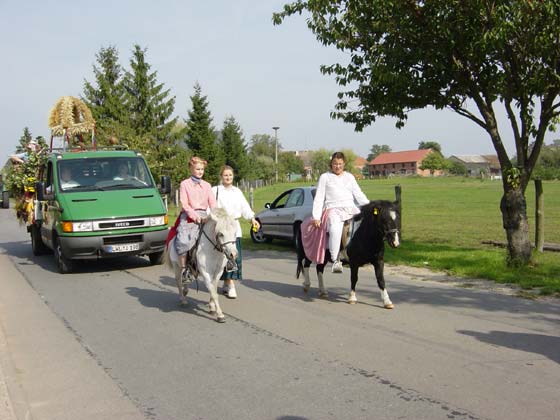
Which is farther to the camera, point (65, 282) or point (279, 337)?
point (65, 282)

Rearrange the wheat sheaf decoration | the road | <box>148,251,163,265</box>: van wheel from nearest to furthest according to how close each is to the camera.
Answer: the road → <box>148,251,163,265</box>: van wheel → the wheat sheaf decoration

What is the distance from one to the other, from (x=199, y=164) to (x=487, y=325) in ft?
14.8

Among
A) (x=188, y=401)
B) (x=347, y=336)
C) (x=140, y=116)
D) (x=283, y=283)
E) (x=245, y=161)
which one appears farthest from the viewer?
(x=245, y=161)

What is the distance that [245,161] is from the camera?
60625mm

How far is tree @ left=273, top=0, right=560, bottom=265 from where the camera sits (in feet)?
32.6

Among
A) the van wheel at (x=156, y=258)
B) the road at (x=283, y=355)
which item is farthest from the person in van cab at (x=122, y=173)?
the road at (x=283, y=355)

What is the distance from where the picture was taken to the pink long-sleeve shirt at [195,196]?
8335mm

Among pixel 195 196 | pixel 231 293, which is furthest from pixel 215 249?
pixel 231 293

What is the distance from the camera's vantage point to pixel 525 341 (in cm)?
630

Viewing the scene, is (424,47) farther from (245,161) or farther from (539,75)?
(245,161)

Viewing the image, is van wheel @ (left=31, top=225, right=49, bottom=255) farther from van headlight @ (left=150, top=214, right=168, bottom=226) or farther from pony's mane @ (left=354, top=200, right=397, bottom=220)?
pony's mane @ (left=354, top=200, right=397, bottom=220)

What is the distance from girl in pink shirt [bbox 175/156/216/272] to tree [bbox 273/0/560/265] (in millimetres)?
4618

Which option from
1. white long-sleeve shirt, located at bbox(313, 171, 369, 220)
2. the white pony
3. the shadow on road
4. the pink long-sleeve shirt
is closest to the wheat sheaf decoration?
the pink long-sleeve shirt

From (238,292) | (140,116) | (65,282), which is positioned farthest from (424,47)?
(140,116)
